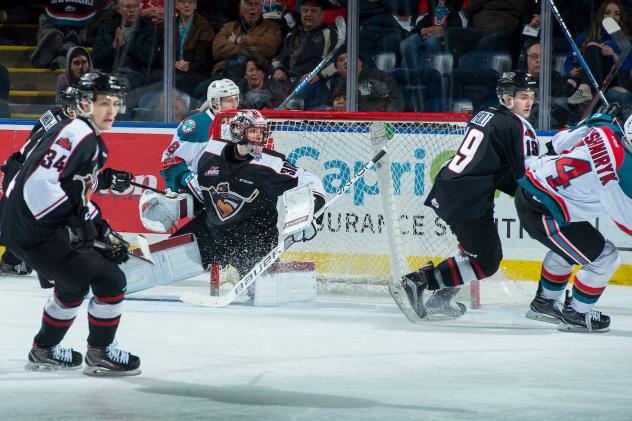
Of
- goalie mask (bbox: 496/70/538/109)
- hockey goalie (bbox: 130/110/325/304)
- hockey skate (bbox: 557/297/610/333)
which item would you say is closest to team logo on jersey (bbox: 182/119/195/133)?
hockey goalie (bbox: 130/110/325/304)

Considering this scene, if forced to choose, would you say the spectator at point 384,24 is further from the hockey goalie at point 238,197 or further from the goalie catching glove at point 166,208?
the goalie catching glove at point 166,208

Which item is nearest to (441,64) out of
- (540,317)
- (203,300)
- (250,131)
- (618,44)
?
(618,44)

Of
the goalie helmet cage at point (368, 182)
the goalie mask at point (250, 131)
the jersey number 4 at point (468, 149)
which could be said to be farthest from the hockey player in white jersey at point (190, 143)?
the jersey number 4 at point (468, 149)

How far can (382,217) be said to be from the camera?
259 inches

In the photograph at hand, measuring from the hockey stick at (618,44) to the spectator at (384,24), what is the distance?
1.08m

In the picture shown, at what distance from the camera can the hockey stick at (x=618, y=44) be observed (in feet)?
22.1

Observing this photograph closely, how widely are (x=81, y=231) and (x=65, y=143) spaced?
0.91 ft

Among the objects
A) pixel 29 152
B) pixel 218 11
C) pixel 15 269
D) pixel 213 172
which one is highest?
pixel 218 11

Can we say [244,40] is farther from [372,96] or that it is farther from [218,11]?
[372,96]

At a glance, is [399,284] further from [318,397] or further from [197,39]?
[197,39]

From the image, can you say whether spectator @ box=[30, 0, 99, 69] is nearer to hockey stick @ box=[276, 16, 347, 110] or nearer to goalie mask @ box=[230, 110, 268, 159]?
hockey stick @ box=[276, 16, 347, 110]

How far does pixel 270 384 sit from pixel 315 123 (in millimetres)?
2794

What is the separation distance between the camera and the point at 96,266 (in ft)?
13.0

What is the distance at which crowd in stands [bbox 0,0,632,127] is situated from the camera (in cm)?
685
